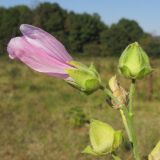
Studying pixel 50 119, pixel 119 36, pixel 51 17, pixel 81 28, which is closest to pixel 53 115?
pixel 50 119

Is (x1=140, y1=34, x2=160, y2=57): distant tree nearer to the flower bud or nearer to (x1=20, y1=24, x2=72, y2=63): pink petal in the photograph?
the flower bud

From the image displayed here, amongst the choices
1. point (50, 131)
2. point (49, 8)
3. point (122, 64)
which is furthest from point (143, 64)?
point (49, 8)

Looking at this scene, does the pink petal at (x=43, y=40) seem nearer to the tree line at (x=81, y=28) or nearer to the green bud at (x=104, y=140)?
the green bud at (x=104, y=140)

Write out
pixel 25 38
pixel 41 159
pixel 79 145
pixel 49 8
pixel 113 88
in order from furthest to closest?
pixel 49 8
pixel 79 145
pixel 41 159
pixel 113 88
pixel 25 38

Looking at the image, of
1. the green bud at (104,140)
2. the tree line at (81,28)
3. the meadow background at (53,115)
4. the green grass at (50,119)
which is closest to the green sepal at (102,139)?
the green bud at (104,140)

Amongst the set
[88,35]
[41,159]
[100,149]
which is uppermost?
[88,35]

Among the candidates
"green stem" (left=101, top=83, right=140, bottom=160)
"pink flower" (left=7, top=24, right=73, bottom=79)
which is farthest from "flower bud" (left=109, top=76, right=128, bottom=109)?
"pink flower" (left=7, top=24, right=73, bottom=79)

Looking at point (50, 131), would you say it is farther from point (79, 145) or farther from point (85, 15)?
point (85, 15)
